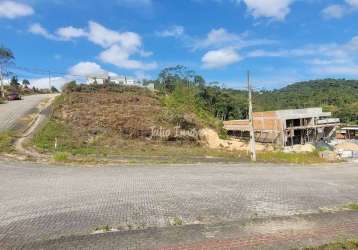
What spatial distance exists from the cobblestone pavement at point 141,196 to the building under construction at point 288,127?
30.7 metres

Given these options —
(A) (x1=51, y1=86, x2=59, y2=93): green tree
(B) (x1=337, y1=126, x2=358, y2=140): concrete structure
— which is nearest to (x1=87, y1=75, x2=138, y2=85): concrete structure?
(A) (x1=51, y1=86, x2=59, y2=93): green tree

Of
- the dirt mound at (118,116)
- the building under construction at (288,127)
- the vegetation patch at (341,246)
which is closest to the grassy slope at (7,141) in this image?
the dirt mound at (118,116)

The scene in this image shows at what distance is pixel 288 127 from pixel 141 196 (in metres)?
41.9

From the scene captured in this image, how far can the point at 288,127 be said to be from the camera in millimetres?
50250

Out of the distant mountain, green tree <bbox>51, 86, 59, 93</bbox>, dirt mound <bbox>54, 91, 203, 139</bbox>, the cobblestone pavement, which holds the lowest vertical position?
the cobblestone pavement

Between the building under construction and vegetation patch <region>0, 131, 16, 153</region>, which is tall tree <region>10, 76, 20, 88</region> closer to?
the building under construction

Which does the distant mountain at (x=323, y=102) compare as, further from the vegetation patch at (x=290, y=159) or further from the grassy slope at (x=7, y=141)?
the grassy slope at (x=7, y=141)

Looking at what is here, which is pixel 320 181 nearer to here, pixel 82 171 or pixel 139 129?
pixel 82 171

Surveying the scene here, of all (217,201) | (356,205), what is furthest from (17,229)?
(356,205)

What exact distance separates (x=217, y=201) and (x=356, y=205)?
14.2ft

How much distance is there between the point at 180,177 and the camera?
51.9 ft

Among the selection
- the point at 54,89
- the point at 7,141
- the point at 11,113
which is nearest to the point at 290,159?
the point at 7,141

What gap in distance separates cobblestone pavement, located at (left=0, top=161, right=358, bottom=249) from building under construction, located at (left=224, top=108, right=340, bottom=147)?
3074cm

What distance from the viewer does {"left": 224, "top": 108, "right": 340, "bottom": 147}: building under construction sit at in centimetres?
4872
